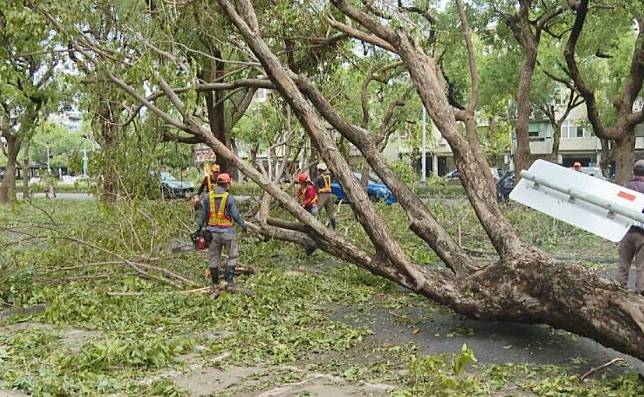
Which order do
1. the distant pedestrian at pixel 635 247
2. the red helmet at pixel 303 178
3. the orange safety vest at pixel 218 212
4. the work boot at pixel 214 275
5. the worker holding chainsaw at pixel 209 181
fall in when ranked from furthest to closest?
the red helmet at pixel 303 178, the worker holding chainsaw at pixel 209 181, the work boot at pixel 214 275, the orange safety vest at pixel 218 212, the distant pedestrian at pixel 635 247

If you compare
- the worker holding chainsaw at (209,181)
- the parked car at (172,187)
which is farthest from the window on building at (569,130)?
the worker holding chainsaw at (209,181)

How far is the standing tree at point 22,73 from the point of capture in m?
8.77

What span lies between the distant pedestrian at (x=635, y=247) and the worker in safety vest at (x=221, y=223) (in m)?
4.51

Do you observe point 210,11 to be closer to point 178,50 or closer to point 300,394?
point 178,50

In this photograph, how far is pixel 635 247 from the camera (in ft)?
23.8

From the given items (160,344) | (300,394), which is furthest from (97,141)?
(300,394)

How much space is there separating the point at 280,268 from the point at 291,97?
11.1 ft

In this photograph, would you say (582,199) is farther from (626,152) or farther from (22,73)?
(626,152)

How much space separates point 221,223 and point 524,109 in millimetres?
10044

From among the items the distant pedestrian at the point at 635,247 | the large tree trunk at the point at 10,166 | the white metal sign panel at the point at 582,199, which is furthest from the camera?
the large tree trunk at the point at 10,166

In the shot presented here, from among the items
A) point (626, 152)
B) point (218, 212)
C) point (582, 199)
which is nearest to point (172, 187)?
point (218, 212)

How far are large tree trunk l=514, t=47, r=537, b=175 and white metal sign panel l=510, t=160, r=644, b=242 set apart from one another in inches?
428

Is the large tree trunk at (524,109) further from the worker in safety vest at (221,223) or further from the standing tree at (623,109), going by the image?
the worker in safety vest at (221,223)

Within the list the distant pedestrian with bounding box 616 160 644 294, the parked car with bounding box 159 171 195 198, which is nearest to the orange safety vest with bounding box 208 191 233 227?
the parked car with bounding box 159 171 195 198
